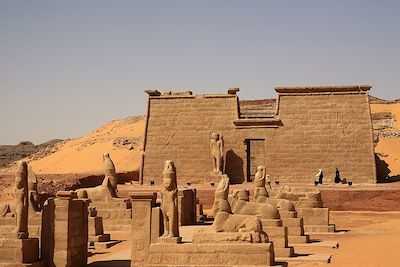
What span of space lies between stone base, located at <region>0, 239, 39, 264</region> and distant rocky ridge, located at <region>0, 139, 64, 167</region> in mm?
41000

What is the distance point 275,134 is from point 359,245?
14.0 m

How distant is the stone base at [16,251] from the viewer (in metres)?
13.2

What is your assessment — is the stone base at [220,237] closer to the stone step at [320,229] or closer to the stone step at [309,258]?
the stone step at [309,258]

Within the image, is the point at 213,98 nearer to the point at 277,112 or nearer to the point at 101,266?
the point at 277,112

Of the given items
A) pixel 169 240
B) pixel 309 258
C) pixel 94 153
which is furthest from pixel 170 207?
pixel 94 153

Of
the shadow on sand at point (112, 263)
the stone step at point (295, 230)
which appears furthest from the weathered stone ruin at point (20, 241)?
the stone step at point (295, 230)

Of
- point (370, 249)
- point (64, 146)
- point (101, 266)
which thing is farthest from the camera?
point (64, 146)

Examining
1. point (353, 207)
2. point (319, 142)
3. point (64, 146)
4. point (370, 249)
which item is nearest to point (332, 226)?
point (370, 249)

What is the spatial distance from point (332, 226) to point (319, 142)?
10.3 metres

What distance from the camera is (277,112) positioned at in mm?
30953

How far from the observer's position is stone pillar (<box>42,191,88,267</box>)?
530 inches

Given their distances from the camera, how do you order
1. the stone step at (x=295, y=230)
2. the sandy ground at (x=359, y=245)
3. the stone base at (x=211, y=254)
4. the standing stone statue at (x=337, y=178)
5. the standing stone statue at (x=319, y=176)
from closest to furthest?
the stone base at (x=211, y=254), the sandy ground at (x=359, y=245), the stone step at (x=295, y=230), the standing stone statue at (x=319, y=176), the standing stone statue at (x=337, y=178)

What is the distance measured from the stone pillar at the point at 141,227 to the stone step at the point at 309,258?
319 cm

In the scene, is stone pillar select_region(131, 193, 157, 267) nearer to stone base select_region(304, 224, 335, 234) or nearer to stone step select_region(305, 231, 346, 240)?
stone step select_region(305, 231, 346, 240)
